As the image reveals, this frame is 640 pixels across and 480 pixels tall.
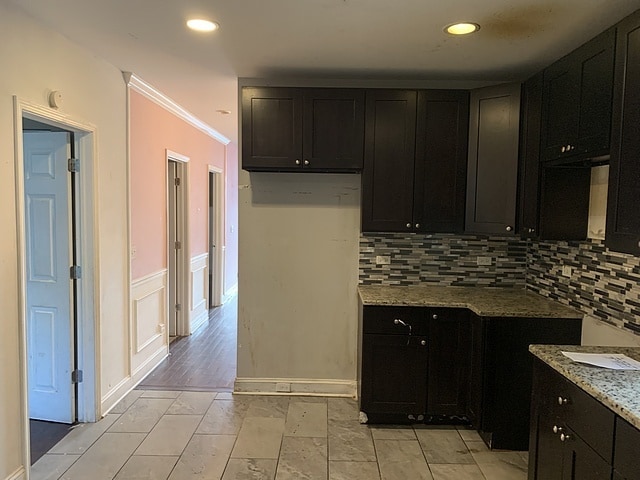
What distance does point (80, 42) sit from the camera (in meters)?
2.69

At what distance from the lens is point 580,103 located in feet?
7.52

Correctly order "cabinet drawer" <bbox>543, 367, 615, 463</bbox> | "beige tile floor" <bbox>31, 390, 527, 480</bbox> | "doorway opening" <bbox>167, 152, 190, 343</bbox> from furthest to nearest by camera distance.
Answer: "doorway opening" <bbox>167, 152, 190, 343</bbox> < "beige tile floor" <bbox>31, 390, 527, 480</bbox> < "cabinet drawer" <bbox>543, 367, 615, 463</bbox>

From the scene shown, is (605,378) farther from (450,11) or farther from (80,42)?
(80,42)

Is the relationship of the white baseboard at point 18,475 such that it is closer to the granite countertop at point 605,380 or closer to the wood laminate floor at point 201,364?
the wood laminate floor at point 201,364

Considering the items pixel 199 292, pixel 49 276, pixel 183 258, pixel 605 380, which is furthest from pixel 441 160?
pixel 199 292

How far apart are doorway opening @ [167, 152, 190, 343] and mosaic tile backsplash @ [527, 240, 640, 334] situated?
141 inches

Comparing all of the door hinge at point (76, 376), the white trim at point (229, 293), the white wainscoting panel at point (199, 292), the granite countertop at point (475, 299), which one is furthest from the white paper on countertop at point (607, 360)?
the white trim at point (229, 293)

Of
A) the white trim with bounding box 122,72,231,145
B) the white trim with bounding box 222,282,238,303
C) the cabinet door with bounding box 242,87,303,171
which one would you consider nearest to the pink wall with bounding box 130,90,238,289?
the white trim with bounding box 122,72,231,145

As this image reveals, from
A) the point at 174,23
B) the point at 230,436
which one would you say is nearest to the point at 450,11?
the point at 174,23

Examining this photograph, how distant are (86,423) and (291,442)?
1.40 metres

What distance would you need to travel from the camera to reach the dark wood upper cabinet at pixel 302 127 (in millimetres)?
3119

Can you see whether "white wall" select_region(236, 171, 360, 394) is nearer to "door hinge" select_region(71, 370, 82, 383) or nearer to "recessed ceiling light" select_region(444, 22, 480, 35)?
"door hinge" select_region(71, 370, 82, 383)

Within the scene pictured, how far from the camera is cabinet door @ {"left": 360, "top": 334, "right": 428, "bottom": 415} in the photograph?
9.70 feet

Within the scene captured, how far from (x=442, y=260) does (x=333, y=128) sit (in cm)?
132
